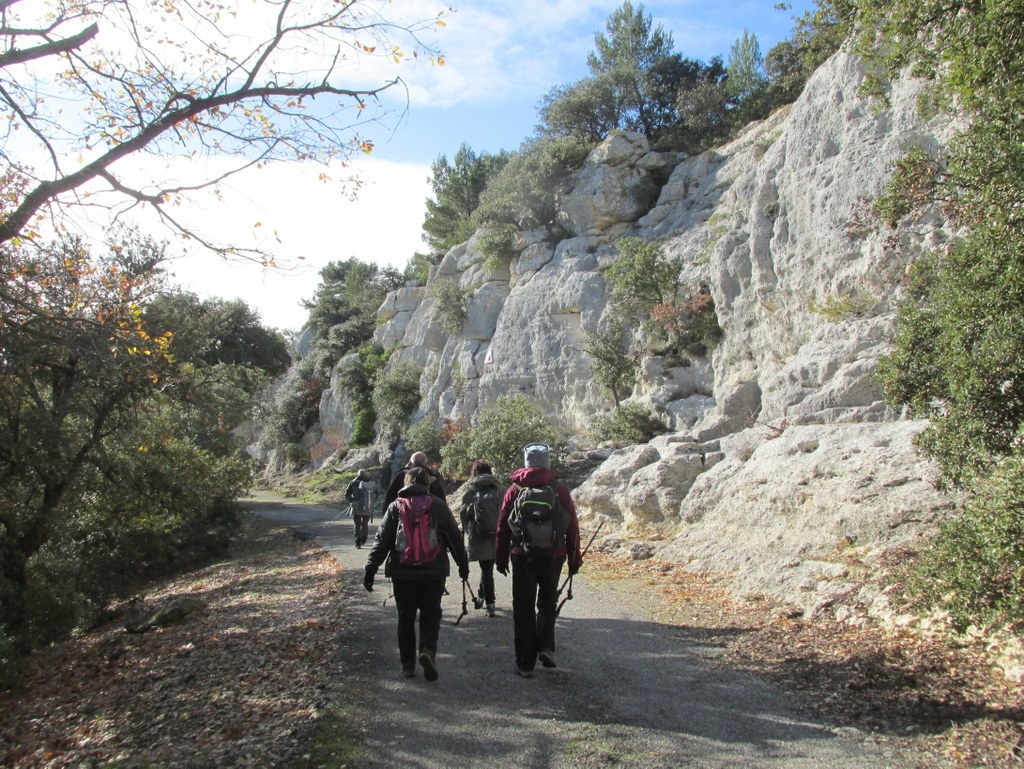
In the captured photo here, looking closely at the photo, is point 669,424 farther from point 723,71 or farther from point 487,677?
point 723,71

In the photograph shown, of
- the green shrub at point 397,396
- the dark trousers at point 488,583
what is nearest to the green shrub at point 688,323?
the dark trousers at point 488,583

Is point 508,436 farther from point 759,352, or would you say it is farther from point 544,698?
point 544,698

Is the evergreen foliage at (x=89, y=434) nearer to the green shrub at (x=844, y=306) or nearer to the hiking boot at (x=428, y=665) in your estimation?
the hiking boot at (x=428, y=665)

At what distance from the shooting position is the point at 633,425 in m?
19.6

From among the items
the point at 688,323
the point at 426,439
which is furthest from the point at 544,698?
the point at 426,439

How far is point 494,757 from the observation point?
4.04 metres

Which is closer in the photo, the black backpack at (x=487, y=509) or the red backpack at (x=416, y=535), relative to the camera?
the red backpack at (x=416, y=535)

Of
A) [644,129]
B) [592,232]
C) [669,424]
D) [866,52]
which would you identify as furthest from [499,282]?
[866,52]

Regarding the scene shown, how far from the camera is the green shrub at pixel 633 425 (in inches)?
767

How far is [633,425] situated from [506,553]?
47.5ft

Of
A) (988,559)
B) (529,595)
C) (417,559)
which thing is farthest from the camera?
(529,595)

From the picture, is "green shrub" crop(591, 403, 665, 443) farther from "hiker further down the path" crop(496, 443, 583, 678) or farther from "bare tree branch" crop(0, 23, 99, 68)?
"bare tree branch" crop(0, 23, 99, 68)

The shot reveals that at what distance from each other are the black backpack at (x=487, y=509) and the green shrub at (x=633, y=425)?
41.6ft

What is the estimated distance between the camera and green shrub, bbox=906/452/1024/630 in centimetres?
446
